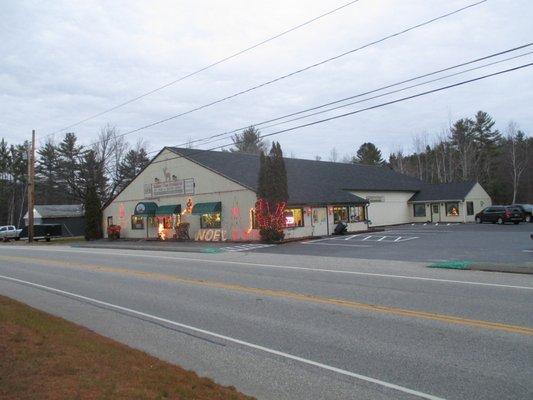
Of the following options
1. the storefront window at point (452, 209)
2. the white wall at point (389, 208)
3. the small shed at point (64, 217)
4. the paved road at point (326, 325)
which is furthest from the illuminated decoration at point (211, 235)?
the small shed at point (64, 217)

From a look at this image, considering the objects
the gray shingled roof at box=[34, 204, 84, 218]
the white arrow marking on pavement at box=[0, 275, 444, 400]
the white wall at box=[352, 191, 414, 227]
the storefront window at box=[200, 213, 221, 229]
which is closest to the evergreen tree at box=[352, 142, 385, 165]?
the white wall at box=[352, 191, 414, 227]

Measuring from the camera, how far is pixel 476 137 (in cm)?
7312

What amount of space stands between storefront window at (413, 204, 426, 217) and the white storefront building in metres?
0.41

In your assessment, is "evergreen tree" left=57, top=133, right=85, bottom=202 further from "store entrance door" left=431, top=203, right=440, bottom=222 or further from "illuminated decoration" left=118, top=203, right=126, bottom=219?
"store entrance door" left=431, top=203, right=440, bottom=222

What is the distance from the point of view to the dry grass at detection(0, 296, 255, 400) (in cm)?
479

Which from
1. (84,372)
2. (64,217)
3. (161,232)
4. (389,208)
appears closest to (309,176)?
(389,208)

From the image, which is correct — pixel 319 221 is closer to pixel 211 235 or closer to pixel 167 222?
pixel 211 235

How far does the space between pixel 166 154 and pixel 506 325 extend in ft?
118

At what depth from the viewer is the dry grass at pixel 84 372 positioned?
15.7 feet

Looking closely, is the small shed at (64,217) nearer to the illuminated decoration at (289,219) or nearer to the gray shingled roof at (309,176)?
the gray shingled roof at (309,176)

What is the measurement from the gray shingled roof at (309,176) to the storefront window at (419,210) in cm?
182

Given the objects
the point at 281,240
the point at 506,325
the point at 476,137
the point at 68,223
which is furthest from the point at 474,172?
the point at 506,325

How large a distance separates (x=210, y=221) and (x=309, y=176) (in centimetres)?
1011

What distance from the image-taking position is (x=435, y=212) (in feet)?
168
